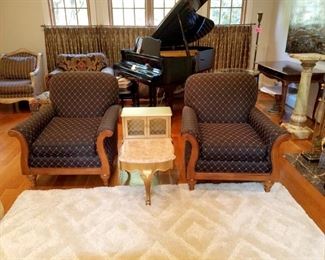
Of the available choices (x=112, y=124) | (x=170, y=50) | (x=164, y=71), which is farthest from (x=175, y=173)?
(x=170, y=50)

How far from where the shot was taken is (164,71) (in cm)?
392

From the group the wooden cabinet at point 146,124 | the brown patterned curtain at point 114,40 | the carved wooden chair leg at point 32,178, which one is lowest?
the carved wooden chair leg at point 32,178

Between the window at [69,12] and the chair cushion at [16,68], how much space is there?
1160mm

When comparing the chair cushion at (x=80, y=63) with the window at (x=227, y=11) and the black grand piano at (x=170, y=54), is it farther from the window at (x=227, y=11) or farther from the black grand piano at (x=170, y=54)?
the window at (x=227, y=11)

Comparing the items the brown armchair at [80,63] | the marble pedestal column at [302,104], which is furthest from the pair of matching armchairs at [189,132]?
the brown armchair at [80,63]

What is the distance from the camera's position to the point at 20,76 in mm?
5102

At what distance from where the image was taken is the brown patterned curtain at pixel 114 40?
560 cm

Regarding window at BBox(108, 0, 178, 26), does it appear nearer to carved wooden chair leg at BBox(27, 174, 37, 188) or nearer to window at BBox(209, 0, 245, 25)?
window at BBox(209, 0, 245, 25)

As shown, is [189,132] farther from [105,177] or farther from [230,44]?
[230,44]

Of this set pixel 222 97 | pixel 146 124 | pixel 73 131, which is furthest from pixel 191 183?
pixel 73 131

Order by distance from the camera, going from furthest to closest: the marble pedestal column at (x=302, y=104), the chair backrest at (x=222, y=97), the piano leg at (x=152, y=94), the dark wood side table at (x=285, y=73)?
the piano leg at (x=152, y=94), the dark wood side table at (x=285, y=73), the marble pedestal column at (x=302, y=104), the chair backrest at (x=222, y=97)

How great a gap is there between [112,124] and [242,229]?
1415mm

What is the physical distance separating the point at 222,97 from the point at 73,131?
5.08ft

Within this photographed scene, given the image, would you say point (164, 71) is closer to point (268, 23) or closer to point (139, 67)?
point (139, 67)
